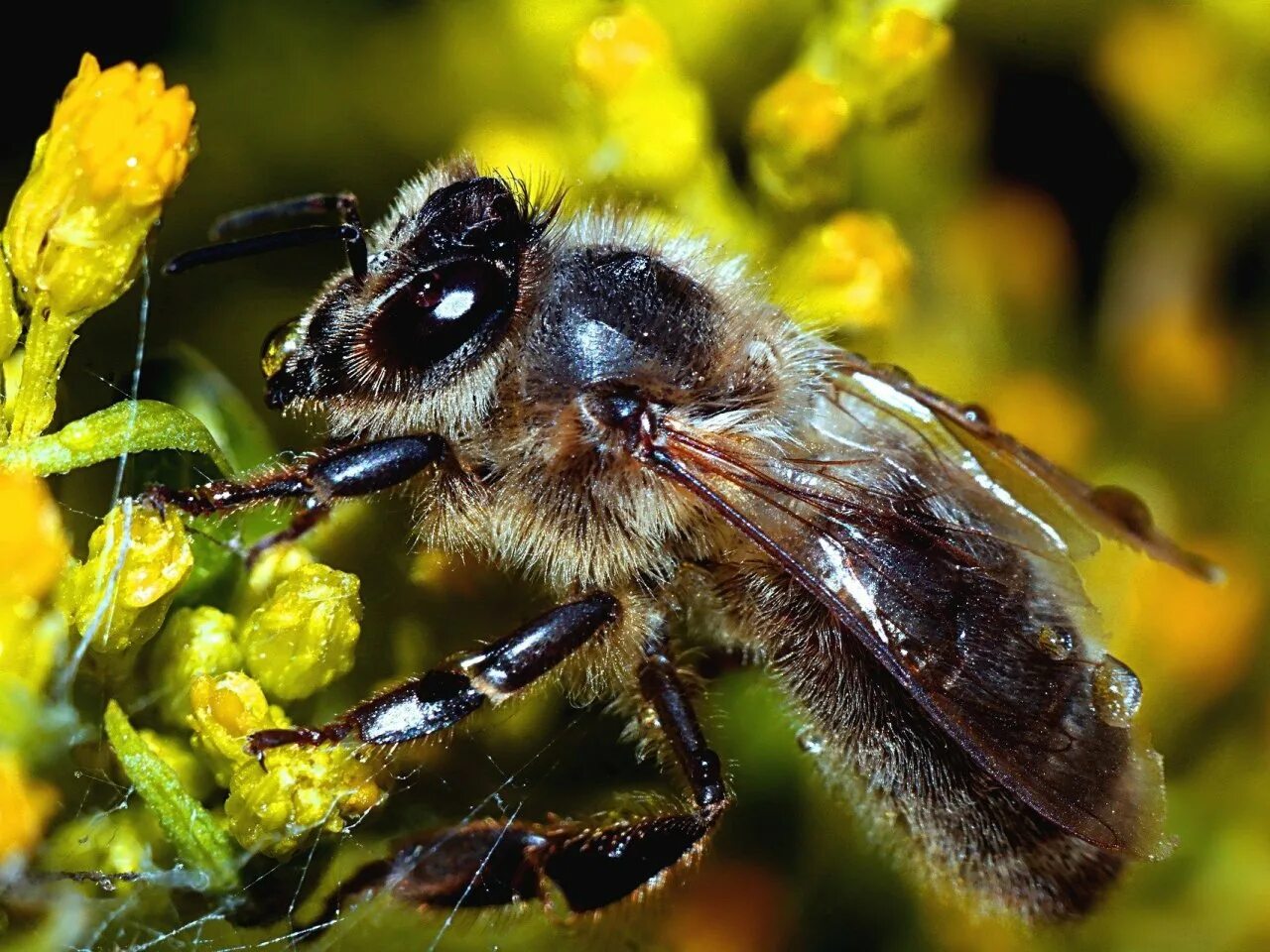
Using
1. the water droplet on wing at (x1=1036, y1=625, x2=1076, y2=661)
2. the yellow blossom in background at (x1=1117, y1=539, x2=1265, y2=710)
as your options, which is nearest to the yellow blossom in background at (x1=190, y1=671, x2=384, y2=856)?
the water droplet on wing at (x1=1036, y1=625, x2=1076, y2=661)

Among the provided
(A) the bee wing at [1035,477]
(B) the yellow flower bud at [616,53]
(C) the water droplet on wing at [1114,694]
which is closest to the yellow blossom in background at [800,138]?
(B) the yellow flower bud at [616,53]

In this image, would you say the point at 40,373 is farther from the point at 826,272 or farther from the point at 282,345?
the point at 826,272

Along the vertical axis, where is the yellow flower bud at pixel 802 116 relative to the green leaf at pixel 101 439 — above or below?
above

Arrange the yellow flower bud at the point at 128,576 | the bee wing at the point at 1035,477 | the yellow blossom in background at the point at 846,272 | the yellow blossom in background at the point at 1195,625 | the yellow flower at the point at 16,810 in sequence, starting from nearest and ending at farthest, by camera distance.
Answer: the yellow flower at the point at 16,810 → the yellow flower bud at the point at 128,576 → the bee wing at the point at 1035,477 → the yellow blossom in background at the point at 846,272 → the yellow blossom in background at the point at 1195,625

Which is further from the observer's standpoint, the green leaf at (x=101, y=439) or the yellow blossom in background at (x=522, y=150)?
the yellow blossom in background at (x=522, y=150)

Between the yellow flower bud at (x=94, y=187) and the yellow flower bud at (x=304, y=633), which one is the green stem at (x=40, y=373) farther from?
the yellow flower bud at (x=304, y=633)

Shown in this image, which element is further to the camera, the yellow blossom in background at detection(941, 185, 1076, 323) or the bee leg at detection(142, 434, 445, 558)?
the yellow blossom in background at detection(941, 185, 1076, 323)

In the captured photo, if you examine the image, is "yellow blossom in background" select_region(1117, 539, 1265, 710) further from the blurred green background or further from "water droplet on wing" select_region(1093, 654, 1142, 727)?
"water droplet on wing" select_region(1093, 654, 1142, 727)
